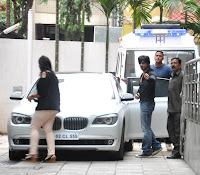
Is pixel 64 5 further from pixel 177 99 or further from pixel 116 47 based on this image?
pixel 177 99

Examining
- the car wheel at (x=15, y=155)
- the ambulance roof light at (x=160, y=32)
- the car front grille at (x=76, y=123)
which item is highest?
the ambulance roof light at (x=160, y=32)

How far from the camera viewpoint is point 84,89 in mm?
11969

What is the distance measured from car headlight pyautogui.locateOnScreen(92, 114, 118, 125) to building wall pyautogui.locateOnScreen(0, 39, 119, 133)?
8.42 meters

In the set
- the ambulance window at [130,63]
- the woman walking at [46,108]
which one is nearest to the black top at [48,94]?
the woman walking at [46,108]

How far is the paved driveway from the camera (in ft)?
31.1

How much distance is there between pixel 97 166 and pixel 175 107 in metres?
2.14

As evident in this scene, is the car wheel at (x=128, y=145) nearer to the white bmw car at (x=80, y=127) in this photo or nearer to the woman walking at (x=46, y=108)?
the white bmw car at (x=80, y=127)

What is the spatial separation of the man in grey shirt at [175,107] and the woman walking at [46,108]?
7.07 ft

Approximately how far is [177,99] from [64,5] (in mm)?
29821

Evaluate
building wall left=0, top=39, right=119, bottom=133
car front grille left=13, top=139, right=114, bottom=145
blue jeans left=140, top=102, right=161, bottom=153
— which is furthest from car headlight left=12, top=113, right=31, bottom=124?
building wall left=0, top=39, right=119, bottom=133

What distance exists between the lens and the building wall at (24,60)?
774 inches

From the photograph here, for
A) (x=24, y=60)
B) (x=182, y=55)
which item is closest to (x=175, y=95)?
(x=182, y=55)

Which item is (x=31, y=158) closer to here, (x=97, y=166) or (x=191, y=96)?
(x=97, y=166)

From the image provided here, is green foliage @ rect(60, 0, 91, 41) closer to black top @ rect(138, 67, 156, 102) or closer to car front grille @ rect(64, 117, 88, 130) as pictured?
black top @ rect(138, 67, 156, 102)
